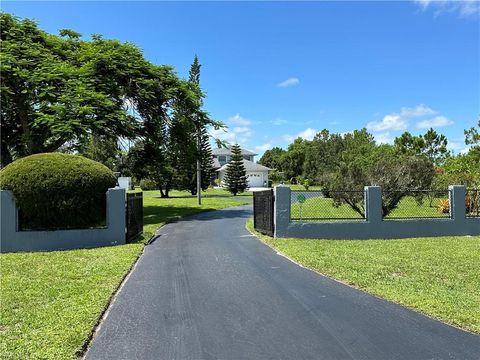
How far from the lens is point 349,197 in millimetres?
16641

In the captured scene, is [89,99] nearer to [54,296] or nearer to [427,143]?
[54,296]

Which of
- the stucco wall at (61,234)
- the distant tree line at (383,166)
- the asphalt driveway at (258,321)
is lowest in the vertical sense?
the asphalt driveway at (258,321)

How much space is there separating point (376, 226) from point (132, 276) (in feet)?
27.5

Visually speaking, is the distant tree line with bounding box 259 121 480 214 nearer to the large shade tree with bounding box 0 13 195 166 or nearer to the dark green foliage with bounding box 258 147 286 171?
the dark green foliage with bounding box 258 147 286 171

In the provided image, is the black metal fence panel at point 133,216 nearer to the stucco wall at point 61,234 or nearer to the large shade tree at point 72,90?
the stucco wall at point 61,234

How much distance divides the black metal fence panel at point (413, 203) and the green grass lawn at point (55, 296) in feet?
31.2

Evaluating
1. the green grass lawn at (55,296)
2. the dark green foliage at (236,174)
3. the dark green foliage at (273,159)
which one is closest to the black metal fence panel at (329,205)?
the green grass lawn at (55,296)

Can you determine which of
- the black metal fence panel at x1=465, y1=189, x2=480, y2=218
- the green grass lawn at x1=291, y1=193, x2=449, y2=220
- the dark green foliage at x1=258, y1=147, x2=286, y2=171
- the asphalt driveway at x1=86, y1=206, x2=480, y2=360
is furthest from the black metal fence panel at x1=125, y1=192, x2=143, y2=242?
the dark green foliage at x1=258, y1=147, x2=286, y2=171

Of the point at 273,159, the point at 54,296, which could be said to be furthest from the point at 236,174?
the point at 54,296

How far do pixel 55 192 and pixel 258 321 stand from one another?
337 inches

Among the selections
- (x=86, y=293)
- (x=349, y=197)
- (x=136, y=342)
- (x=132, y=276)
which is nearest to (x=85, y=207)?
(x=132, y=276)

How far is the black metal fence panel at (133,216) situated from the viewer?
42.2 feet

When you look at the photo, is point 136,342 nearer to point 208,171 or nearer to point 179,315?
point 179,315

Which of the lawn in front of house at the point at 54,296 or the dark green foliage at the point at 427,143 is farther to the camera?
the dark green foliage at the point at 427,143
